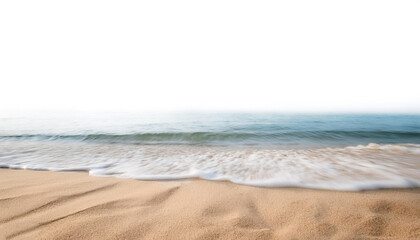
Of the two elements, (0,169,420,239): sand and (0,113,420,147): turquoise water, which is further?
(0,113,420,147): turquoise water

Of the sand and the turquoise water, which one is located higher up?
the sand

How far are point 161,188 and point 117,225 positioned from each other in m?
0.85

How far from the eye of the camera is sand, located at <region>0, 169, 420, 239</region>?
1321 millimetres

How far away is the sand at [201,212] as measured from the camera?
4.33 ft

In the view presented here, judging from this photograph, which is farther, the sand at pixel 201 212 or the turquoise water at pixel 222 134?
the turquoise water at pixel 222 134

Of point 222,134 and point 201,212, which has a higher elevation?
point 201,212

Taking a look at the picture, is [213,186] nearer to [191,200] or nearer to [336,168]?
[191,200]

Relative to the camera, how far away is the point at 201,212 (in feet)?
5.34

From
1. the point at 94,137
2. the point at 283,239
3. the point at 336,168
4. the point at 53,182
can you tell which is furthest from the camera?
the point at 94,137

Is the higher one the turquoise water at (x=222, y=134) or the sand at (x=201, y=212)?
the sand at (x=201, y=212)

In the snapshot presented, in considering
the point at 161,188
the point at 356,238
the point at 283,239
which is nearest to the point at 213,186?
the point at 161,188

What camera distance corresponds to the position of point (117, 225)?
1417 mm

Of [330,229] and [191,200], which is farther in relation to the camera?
[191,200]

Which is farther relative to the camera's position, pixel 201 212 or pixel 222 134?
pixel 222 134
